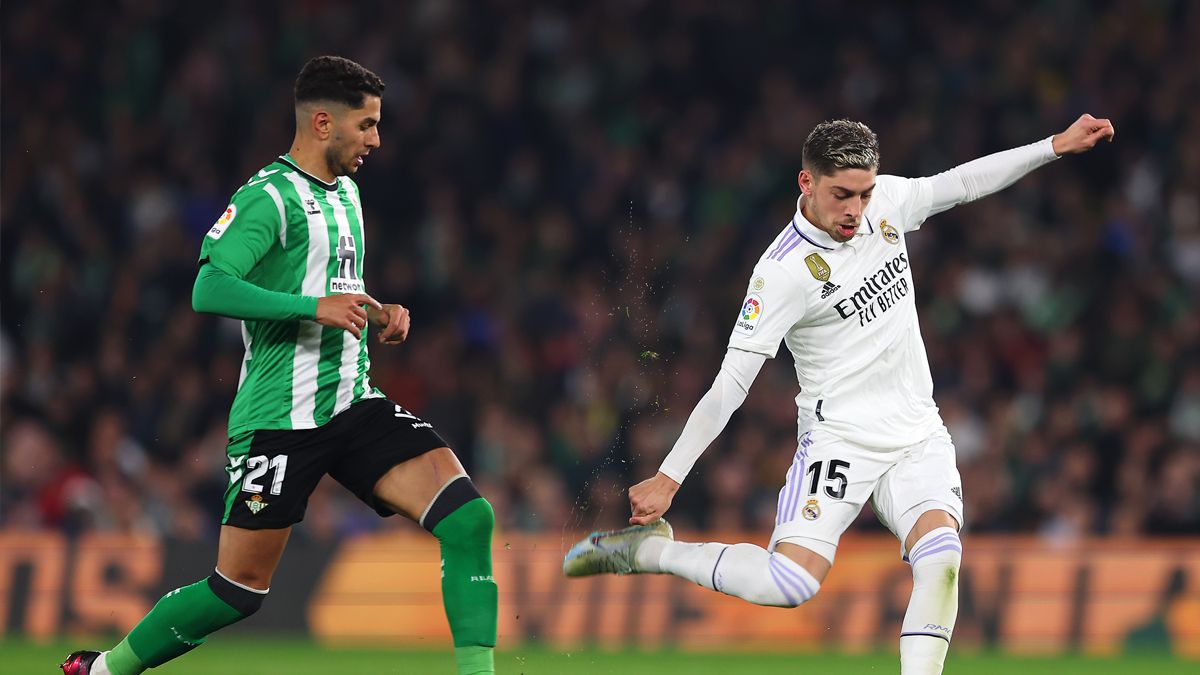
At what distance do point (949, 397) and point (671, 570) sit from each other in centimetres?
791

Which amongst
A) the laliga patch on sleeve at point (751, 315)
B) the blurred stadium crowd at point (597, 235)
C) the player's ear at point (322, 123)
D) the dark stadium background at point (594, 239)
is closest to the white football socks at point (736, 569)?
the laliga patch on sleeve at point (751, 315)

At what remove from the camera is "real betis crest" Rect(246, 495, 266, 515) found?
6.32m

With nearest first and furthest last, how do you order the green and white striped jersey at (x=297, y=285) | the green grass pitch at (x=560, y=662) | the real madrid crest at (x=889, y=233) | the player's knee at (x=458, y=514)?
the green and white striped jersey at (x=297, y=285)
the player's knee at (x=458, y=514)
the real madrid crest at (x=889, y=233)
the green grass pitch at (x=560, y=662)

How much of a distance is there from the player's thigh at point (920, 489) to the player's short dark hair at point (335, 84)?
2639 millimetres

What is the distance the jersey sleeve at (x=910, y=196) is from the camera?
22.8ft

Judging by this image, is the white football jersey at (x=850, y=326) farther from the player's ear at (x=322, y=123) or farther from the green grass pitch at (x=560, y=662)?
the green grass pitch at (x=560, y=662)

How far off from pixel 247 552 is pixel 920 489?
2.69 meters

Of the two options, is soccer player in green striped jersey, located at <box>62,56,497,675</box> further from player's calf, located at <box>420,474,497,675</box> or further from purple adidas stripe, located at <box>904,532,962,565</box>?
purple adidas stripe, located at <box>904,532,962,565</box>

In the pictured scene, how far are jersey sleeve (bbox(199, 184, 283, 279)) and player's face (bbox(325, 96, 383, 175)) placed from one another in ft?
1.13

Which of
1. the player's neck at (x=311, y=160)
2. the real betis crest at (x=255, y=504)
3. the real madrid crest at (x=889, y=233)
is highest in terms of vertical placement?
the player's neck at (x=311, y=160)

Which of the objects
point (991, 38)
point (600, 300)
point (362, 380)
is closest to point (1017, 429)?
point (600, 300)

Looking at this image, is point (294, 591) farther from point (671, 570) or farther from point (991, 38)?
point (991, 38)

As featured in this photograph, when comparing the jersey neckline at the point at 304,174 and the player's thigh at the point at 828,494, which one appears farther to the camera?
the player's thigh at the point at 828,494

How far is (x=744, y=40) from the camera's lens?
695 inches
